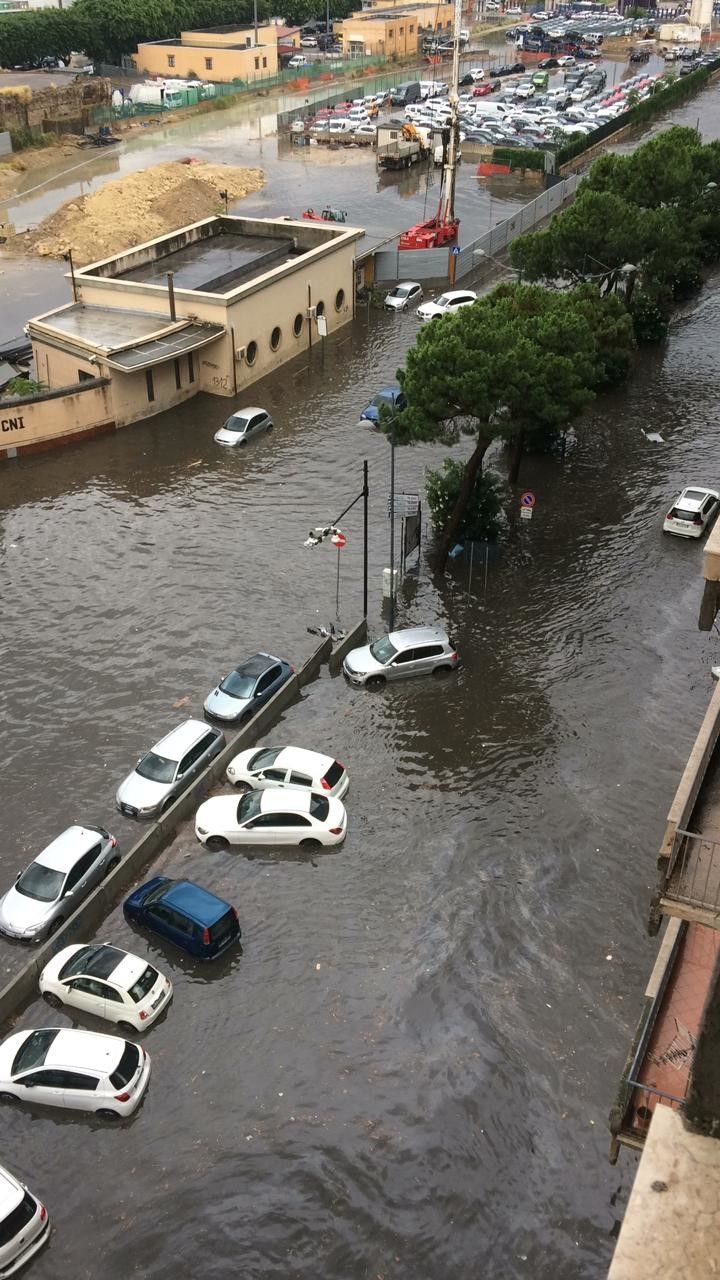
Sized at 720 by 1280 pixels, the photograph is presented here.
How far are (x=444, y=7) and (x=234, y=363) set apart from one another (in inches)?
4747

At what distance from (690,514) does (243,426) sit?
15.8 meters

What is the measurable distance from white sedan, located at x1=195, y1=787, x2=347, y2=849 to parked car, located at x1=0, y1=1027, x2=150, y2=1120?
206 inches

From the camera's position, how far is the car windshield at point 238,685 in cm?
2564

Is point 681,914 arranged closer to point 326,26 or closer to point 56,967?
point 56,967

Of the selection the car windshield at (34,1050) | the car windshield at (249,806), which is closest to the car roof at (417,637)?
the car windshield at (249,806)

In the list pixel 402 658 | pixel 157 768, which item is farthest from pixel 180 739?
pixel 402 658

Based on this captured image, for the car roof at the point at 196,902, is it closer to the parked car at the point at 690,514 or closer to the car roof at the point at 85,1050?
→ the car roof at the point at 85,1050

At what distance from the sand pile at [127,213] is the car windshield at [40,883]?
4721 centimetres

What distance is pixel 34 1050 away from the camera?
56.5 feet

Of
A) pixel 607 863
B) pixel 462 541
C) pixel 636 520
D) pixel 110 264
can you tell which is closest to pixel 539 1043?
pixel 607 863

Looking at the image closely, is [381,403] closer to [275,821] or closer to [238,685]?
[238,685]

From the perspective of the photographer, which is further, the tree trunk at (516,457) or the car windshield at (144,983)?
the tree trunk at (516,457)

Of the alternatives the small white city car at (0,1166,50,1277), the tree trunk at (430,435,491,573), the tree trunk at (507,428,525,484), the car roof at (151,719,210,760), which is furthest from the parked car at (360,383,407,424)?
the small white city car at (0,1166,50,1277)

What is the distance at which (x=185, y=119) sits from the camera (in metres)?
99.2
